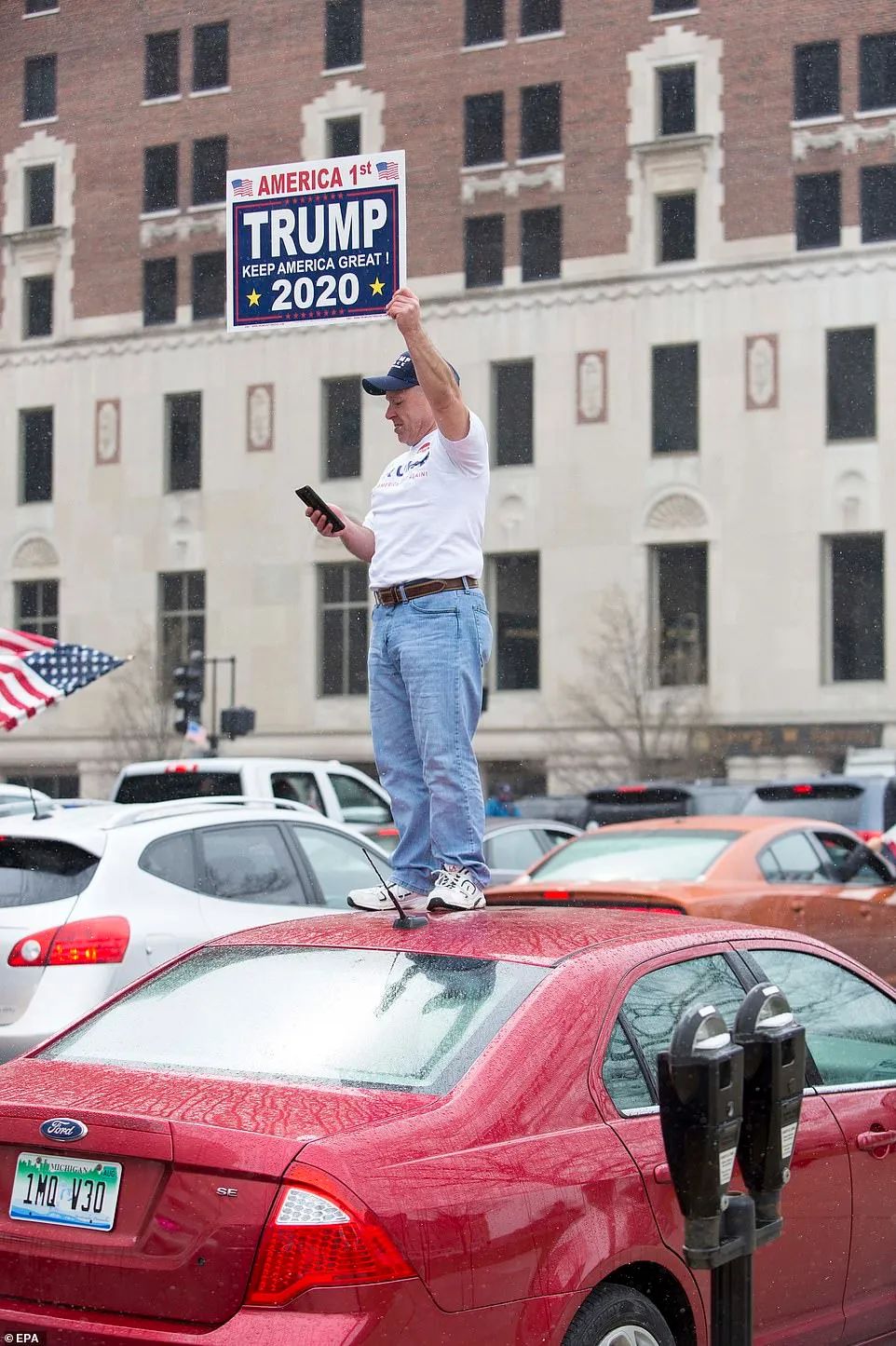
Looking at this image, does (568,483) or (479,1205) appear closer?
(479,1205)

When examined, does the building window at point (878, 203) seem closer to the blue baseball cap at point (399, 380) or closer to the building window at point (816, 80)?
the building window at point (816, 80)

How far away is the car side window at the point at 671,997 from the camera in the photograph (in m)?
4.23

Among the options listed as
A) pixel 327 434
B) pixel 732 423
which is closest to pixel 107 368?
pixel 327 434

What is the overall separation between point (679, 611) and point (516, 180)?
9321 millimetres

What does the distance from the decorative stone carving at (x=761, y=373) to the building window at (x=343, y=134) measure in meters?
8.92

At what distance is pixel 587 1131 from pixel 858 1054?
4.53ft

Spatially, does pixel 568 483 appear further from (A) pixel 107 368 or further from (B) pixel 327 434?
(A) pixel 107 368

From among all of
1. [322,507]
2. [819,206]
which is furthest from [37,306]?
[322,507]

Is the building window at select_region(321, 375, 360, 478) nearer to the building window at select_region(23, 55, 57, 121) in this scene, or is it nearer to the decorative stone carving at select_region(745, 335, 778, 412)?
the decorative stone carving at select_region(745, 335, 778, 412)

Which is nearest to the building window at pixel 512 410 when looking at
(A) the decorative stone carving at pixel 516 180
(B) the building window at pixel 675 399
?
(B) the building window at pixel 675 399

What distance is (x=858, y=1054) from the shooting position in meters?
5.03

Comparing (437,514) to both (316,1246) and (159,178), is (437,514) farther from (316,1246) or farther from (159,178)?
(159,178)

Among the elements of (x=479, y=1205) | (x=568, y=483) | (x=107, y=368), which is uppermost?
(x=107, y=368)

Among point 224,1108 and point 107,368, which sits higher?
point 107,368
